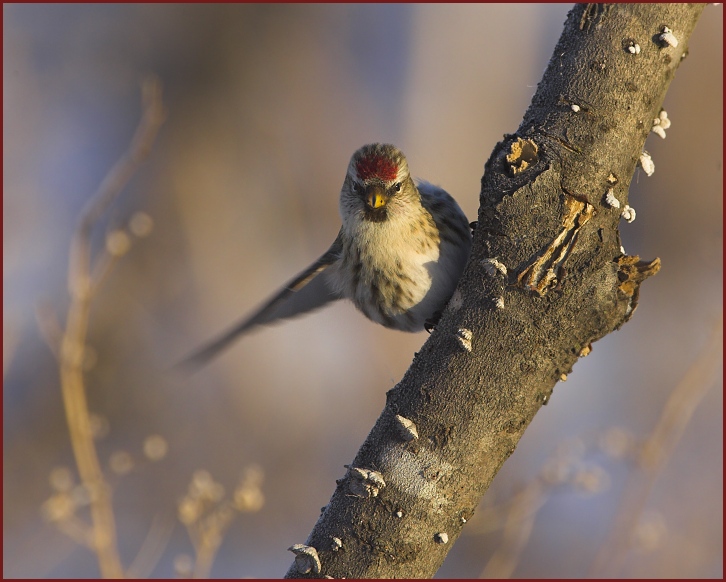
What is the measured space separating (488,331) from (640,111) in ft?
1.52

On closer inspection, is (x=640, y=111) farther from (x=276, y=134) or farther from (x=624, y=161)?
(x=276, y=134)

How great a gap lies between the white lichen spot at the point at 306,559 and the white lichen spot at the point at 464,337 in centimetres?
45

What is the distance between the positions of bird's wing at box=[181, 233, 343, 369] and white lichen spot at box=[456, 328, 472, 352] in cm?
83

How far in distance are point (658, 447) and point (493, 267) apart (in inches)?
50.1

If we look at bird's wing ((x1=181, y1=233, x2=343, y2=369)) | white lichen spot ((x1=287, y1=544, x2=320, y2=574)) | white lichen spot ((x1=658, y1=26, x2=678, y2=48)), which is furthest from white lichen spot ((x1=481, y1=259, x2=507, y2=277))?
bird's wing ((x1=181, y1=233, x2=343, y2=369))

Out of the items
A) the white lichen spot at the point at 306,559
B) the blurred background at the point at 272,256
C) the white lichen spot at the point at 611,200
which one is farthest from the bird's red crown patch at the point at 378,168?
the blurred background at the point at 272,256

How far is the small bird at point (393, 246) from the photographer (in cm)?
201

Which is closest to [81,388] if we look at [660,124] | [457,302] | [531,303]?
[457,302]

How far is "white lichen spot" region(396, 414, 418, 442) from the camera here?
139cm

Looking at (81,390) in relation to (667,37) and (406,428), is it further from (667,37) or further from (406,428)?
(667,37)

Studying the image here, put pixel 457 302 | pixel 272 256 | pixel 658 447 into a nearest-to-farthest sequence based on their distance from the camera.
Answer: pixel 457 302, pixel 658 447, pixel 272 256

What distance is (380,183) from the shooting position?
2.06m

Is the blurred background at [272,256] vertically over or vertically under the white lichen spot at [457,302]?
over

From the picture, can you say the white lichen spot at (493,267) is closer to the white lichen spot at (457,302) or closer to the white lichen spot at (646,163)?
the white lichen spot at (457,302)
